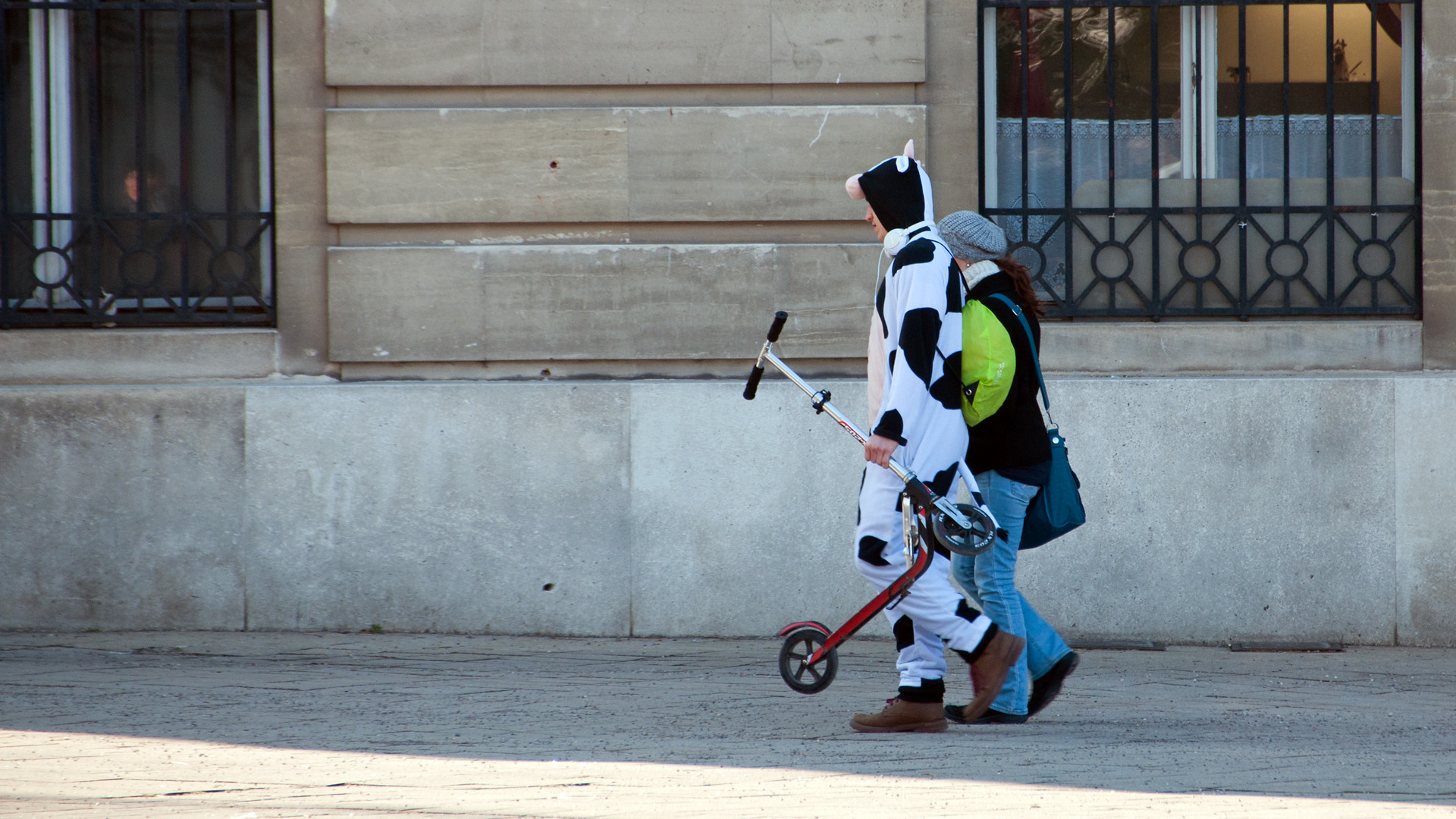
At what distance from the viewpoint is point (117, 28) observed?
6.48 meters

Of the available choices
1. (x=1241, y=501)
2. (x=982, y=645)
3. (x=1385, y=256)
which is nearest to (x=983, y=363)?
(x=982, y=645)

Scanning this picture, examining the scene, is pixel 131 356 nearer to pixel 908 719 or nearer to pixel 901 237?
pixel 901 237

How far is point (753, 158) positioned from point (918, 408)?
2274 millimetres

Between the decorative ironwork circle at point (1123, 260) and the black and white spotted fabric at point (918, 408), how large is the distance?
2.21 m

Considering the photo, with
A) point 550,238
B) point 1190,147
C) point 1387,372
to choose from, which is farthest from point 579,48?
point 1387,372

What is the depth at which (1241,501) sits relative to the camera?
6.15 metres

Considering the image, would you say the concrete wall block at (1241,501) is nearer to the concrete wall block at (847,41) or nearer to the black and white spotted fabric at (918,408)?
the concrete wall block at (847,41)

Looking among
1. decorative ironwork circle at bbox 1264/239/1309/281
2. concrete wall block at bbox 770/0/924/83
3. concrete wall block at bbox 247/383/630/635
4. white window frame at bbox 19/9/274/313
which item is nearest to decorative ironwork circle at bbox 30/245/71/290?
white window frame at bbox 19/9/274/313

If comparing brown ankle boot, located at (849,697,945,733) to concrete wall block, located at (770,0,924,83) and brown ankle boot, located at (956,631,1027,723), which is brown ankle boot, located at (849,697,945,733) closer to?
brown ankle boot, located at (956,631,1027,723)

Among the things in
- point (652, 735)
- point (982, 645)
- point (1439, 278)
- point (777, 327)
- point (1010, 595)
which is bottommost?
point (652, 735)

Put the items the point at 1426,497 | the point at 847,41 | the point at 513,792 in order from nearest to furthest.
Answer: the point at 513,792 → the point at 1426,497 → the point at 847,41

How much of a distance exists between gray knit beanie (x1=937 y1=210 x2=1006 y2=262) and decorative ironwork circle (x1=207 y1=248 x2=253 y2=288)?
11.1 feet

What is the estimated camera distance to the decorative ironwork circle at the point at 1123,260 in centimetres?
642

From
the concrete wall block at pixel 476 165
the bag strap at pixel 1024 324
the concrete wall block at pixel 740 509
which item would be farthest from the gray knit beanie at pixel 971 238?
the concrete wall block at pixel 476 165
